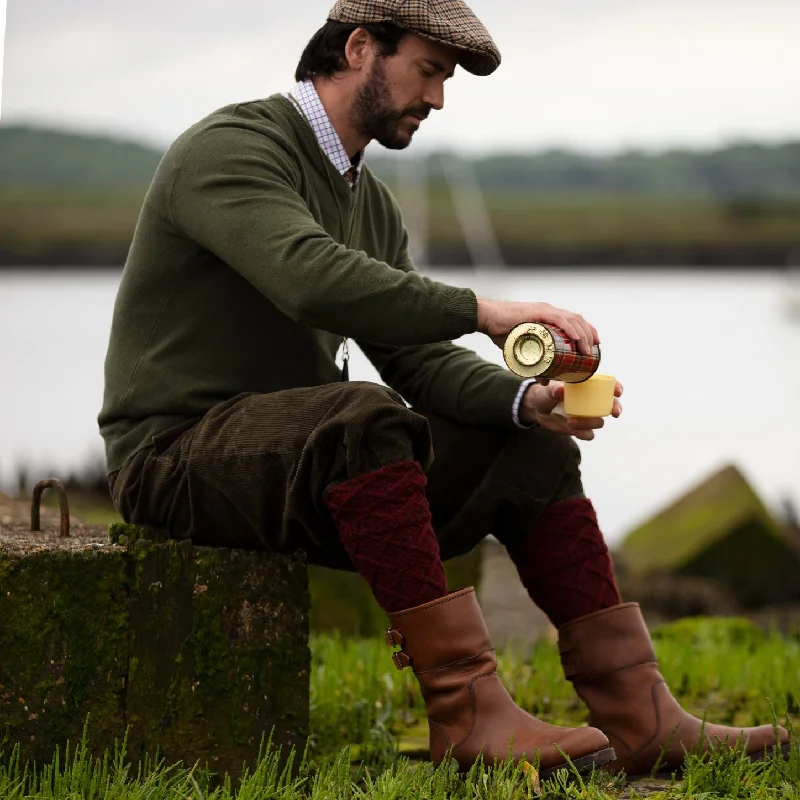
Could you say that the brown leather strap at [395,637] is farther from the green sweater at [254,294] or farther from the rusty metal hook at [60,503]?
the rusty metal hook at [60,503]

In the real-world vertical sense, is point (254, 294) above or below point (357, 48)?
below

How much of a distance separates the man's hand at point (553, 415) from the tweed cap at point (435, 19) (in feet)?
2.32

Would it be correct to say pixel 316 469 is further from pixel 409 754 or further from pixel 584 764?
pixel 409 754

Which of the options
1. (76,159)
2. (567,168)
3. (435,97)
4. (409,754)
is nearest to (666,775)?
(409,754)

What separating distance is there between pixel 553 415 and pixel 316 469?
60cm

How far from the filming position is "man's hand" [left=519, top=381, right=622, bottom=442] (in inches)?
108

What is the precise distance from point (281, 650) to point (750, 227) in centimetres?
2277

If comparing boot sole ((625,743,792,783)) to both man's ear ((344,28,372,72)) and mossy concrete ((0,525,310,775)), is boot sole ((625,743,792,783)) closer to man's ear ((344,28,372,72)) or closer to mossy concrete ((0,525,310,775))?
mossy concrete ((0,525,310,775))

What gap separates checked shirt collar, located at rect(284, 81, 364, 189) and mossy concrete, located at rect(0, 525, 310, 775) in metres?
0.86

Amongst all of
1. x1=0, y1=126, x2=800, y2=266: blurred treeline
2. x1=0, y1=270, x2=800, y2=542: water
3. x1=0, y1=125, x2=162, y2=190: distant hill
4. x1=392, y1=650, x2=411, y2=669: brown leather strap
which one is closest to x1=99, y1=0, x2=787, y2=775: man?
x1=392, y1=650, x2=411, y2=669: brown leather strap

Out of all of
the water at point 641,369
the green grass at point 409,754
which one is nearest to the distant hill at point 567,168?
the water at point 641,369

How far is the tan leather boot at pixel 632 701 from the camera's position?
267cm

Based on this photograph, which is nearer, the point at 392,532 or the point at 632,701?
the point at 392,532

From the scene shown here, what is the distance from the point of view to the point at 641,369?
2038 cm
